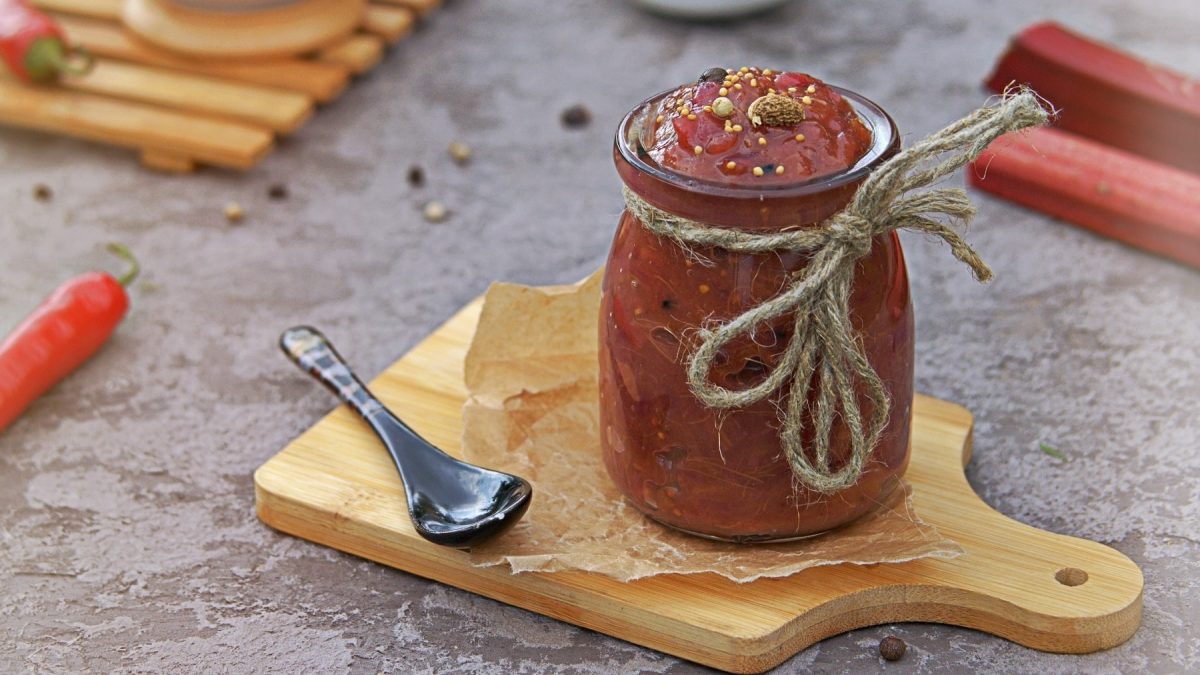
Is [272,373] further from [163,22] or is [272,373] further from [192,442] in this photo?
[163,22]

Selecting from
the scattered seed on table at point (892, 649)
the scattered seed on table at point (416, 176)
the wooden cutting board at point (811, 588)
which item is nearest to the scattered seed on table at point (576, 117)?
the scattered seed on table at point (416, 176)

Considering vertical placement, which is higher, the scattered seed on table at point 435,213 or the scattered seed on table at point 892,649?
the scattered seed on table at point 892,649

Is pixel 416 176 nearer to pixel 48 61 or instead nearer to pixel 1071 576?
pixel 48 61

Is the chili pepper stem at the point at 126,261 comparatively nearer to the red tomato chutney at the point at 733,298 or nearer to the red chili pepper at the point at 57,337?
the red chili pepper at the point at 57,337

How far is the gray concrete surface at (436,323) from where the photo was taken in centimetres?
161

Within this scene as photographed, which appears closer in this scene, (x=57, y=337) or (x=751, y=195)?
(x=751, y=195)

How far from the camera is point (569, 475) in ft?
5.76

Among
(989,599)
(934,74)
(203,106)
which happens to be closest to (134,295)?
(203,106)

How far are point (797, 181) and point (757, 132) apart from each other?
2.9 inches

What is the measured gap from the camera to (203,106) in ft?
9.20

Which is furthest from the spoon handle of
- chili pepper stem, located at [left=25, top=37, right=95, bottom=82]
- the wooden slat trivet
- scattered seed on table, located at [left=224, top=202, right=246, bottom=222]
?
chili pepper stem, located at [left=25, top=37, right=95, bottom=82]

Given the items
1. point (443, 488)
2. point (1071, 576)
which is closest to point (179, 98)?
point (443, 488)

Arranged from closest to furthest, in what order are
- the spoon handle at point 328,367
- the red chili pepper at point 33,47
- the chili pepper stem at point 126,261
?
the spoon handle at point 328,367, the chili pepper stem at point 126,261, the red chili pepper at point 33,47

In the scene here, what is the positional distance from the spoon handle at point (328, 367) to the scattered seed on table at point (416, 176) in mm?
733
